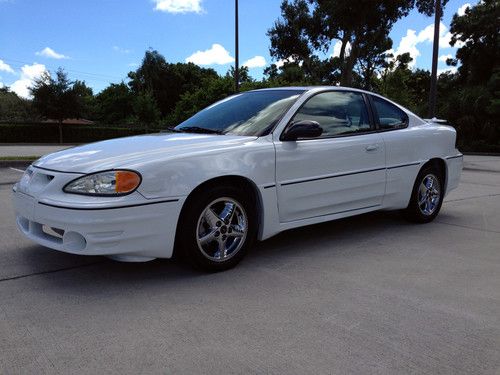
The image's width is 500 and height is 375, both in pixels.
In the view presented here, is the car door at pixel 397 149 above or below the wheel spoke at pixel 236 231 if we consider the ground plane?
above

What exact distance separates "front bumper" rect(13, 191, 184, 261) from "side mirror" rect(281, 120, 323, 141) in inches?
46.0

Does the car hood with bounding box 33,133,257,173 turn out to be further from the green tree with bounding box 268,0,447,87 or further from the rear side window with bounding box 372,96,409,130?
the green tree with bounding box 268,0,447,87

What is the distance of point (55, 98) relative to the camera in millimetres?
35875

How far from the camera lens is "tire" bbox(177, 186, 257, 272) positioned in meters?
3.72

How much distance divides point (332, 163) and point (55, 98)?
3521cm

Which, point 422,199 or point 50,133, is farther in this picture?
point 50,133

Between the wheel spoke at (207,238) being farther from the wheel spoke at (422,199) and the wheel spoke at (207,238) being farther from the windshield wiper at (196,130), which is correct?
the wheel spoke at (422,199)

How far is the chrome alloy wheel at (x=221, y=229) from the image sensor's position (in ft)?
12.6

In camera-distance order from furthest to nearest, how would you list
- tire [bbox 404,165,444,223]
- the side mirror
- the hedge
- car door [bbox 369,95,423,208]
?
the hedge, tire [bbox 404,165,444,223], car door [bbox 369,95,423,208], the side mirror

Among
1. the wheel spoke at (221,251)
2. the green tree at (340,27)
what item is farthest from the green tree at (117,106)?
the wheel spoke at (221,251)

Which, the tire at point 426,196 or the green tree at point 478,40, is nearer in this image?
the tire at point 426,196

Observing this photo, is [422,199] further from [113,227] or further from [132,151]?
[113,227]

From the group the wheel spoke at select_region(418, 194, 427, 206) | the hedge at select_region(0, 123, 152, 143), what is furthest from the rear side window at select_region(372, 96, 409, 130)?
the hedge at select_region(0, 123, 152, 143)

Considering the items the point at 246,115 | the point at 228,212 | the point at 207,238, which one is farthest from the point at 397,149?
the point at 207,238
